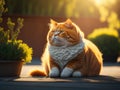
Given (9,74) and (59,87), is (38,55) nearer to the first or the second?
(9,74)

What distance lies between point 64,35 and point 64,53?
14.2 inches

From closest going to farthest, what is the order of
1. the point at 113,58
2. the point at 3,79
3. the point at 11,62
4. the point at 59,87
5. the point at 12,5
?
the point at 59,87 → the point at 3,79 → the point at 11,62 → the point at 113,58 → the point at 12,5

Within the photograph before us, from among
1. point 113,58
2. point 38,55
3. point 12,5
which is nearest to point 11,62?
point 113,58

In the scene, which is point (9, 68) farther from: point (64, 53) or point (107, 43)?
point (107, 43)

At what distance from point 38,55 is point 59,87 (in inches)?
612

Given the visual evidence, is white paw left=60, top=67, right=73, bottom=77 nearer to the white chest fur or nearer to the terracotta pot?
the white chest fur

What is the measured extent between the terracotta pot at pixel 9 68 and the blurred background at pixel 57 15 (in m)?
10.9

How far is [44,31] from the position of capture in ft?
81.5

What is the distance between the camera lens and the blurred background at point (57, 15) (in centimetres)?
2417

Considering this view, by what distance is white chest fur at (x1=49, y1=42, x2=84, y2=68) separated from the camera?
393 inches

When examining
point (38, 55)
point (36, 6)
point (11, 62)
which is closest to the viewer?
point (11, 62)

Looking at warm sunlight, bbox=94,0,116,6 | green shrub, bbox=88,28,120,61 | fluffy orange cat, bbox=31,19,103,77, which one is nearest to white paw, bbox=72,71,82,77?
fluffy orange cat, bbox=31,19,103,77

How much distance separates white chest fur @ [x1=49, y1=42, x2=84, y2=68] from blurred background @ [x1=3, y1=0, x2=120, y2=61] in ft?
35.3

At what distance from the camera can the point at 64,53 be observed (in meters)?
10.0
